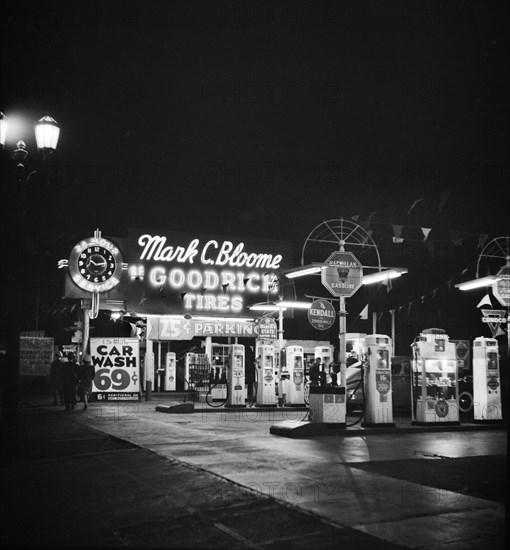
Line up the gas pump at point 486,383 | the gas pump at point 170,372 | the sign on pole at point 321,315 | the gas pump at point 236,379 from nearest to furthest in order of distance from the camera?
the gas pump at point 486,383 → the sign on pole at point 321,315 → the gas pump at point 236,379 → the gas pump at point 170,372

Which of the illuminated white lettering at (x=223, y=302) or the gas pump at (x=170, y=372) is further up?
the illuminated white lettering at (x=223, y=302)

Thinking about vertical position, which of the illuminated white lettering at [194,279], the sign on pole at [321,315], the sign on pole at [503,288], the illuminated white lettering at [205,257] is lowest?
the sign on pole at [321,315]

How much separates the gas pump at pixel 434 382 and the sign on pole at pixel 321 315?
3762 millimetres

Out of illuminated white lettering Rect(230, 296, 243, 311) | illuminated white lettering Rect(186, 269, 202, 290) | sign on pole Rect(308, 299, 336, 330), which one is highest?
illuminated white lettering Rect(186, 269, 202, 290)

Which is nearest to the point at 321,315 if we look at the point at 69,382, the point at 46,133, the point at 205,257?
the point at 69,382

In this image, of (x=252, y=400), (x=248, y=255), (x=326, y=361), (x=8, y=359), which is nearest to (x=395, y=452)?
(x=8, y=359)

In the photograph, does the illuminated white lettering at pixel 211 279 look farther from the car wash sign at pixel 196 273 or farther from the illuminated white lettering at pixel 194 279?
the illuminated white lettering at pixel 194 279

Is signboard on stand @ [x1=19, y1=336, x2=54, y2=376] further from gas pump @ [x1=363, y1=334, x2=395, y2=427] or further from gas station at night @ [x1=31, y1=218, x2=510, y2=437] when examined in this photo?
gas pump @ [x1=363, y1=334, x2=395, y2=427]

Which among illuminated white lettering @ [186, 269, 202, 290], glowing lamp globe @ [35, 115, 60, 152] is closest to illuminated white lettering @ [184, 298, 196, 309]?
illuminated white lettering @ [186, 269, 202, 290]

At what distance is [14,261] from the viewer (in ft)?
39.3

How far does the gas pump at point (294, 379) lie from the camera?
27031 mm

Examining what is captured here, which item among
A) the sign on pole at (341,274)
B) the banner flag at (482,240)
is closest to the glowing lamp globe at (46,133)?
the sign on pole at (341,274)

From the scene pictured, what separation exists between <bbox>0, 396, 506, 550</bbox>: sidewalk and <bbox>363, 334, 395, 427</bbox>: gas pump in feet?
7.42

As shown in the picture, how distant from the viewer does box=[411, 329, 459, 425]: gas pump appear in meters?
17.1
